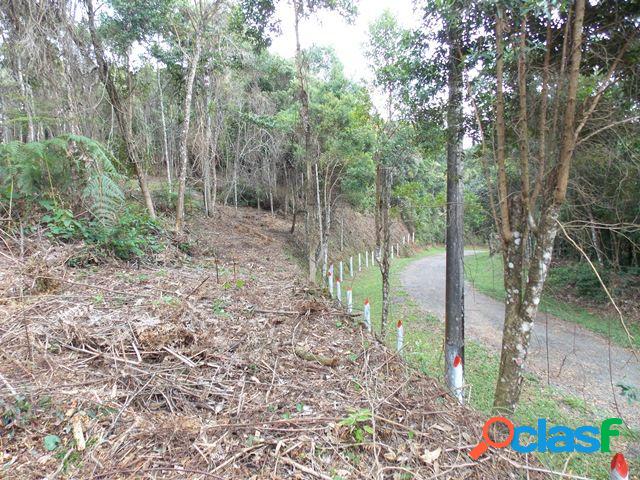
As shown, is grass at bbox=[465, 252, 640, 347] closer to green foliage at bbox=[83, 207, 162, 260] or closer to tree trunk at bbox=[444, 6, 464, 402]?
tree trunk at bbox=[444, 6, 464, 402]

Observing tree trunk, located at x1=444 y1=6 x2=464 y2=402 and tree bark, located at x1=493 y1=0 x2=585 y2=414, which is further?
tree trunk, located at x1=444 y1=6 x2=464 y2=402

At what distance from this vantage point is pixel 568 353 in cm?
574

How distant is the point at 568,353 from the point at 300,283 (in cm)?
468

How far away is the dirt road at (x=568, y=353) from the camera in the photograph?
619cm

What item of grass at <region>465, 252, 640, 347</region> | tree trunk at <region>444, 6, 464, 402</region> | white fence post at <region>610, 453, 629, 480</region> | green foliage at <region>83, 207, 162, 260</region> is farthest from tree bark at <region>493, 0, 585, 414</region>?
green foliage at <region>83, 207, 162, 260</region>

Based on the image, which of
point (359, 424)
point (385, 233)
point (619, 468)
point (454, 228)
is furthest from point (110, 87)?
point (619, 468)

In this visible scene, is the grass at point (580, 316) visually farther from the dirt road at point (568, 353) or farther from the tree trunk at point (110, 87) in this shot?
the tree trunk at point (110, 87)

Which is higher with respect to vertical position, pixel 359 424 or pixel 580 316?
pixel 359 424

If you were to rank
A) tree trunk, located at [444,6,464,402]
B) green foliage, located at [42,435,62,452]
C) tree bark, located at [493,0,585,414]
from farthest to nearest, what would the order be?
tree trunk, located at [444,6,464,402], tree bark, located at [493,0,585,414], green foliage, located at [42,435,62,452]

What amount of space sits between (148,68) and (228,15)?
3555 millimetres

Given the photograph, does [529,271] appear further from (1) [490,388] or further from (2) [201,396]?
(1) [490,388]

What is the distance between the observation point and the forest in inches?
69.1

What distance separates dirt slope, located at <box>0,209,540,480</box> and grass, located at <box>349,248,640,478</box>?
2.81 feet

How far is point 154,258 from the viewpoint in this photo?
5254 millimetres
